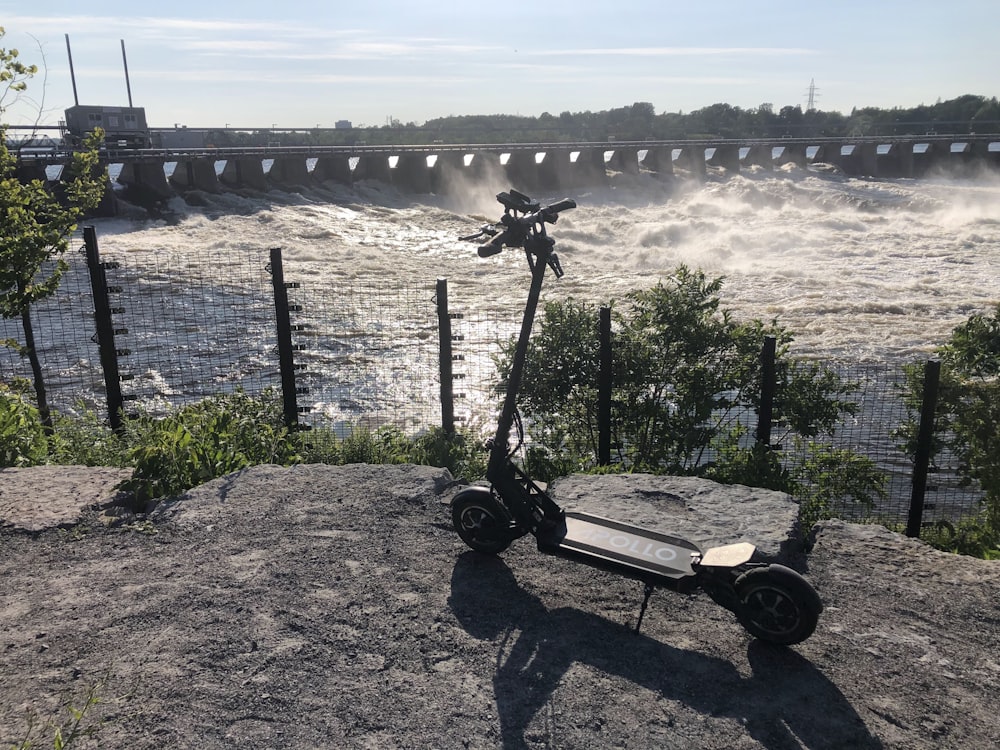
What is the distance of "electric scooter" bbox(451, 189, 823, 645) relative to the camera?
3664 mm

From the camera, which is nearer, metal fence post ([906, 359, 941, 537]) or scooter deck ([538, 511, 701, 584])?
scooter deck ([538, 511, 701, 584])

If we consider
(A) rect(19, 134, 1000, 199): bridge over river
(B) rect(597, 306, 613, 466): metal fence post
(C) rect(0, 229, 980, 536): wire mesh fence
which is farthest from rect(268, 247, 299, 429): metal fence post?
(A) rect(19, 134, 1000, 199): bridge over river

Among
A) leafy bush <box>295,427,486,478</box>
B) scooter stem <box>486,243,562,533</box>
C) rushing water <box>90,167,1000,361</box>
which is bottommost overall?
rushing water <box>90,167,1000,361</box>

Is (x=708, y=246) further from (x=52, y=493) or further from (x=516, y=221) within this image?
(x=516, y=221)

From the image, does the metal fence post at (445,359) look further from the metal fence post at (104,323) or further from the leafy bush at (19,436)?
the leafy bush at (19,436)

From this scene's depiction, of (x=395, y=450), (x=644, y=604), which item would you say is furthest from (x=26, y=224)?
(x=644, y=604)

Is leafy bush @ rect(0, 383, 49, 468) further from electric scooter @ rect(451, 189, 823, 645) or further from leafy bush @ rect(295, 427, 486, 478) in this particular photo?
electric scooter @ rect(451, 189, 823, 645)

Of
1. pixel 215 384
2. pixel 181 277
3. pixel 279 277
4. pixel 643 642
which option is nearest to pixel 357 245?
pixel 181 277

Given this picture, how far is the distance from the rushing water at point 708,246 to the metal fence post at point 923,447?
749cm

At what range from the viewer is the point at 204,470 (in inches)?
231

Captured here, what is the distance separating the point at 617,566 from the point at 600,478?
166 cm

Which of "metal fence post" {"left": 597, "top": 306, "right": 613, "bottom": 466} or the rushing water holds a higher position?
"metal fence post" {"left": 597, "top": 306, "right": 613, "bottom": 466}

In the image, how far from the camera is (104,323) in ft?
24.3

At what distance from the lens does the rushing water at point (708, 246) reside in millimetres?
19078
